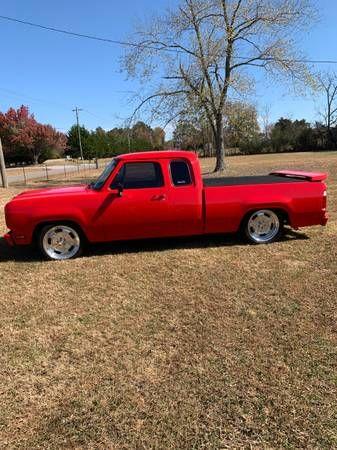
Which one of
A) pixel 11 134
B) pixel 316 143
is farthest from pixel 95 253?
pixel 316 143

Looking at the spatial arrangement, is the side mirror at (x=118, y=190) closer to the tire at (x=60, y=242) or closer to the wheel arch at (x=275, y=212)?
the tire at (x=60, y=242)

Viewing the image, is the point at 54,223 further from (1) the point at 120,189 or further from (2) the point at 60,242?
(1) the point at 120,189

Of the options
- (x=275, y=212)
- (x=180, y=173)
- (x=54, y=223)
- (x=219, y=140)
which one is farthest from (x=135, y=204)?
(x=219, y=140)

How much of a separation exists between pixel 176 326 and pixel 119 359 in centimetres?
75

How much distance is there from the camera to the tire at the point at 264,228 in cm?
677

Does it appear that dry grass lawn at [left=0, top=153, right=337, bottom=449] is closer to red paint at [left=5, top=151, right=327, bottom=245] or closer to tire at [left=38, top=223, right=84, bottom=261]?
tire at [left=38, top=223, right=84, bottom=261]

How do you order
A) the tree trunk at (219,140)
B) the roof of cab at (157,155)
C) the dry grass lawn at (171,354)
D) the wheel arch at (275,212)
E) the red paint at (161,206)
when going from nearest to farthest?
the dry grass lawn at (171,354)
the red paint at (161,206)
the roof of cab at (157,155)
the wheel arch at (275,212)
the tree trunk at (219,140)

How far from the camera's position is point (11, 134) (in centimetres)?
6341

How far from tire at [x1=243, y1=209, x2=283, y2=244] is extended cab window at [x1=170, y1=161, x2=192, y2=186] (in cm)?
123

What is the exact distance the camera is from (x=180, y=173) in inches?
254

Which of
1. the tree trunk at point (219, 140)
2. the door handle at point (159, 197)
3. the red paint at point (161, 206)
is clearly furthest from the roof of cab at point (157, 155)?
the tree trunk at point (219, 140)

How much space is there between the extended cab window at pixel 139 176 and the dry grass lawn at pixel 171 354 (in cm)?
120

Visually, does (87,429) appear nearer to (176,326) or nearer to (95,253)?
(176,326)

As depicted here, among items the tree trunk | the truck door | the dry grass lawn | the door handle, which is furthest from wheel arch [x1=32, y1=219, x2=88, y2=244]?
the tree trunk
